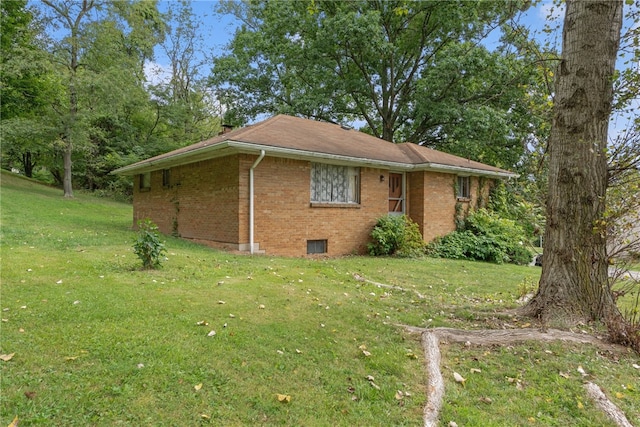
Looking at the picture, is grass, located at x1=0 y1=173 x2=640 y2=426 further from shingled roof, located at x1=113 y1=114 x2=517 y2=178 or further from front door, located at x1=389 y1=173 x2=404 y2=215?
front door, located at x1=389 y1=173 x2=404 y2=215

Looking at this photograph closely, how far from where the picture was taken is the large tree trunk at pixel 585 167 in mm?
4324

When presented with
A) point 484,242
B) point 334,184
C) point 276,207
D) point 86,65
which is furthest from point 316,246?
point 86,65

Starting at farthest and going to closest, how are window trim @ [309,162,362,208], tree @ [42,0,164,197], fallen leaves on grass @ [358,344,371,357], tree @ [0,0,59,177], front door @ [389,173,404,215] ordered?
tree @ [42,0,164,197]
tree @ [0,0,59,177]
front door @ [389,173,404,215]
window trim @ [309,162,362,208]
fallen leaves on grass @ [358,344,371,357]

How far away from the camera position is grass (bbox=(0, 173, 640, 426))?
8.59ft

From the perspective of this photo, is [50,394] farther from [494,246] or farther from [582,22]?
[494,246]

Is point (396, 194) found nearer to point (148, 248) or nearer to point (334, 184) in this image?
point (334, 184)

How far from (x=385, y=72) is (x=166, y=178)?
47.0ft

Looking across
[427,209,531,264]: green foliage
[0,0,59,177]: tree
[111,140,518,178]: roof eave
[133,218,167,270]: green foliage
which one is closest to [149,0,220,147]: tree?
[0,0,59,177]: tree

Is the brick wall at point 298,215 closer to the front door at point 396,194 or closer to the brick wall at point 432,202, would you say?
the front door at point 396,194

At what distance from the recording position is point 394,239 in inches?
470

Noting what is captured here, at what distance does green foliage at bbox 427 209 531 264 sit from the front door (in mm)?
1689

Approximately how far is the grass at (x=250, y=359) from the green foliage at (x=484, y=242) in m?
7.50

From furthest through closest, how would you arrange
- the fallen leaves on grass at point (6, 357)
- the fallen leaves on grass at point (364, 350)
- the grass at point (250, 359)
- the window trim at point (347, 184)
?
1. the window trim at point (347, 184)
2. the fallen leaves on grass at point (364, 350)
3. the fallen leaves on grass at point (6, 357)
4. the grass at point (250, 359)

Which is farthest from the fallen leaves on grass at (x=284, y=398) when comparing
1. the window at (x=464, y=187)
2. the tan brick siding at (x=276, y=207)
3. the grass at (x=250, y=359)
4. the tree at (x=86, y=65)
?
the tree at (x=86, y=65)
